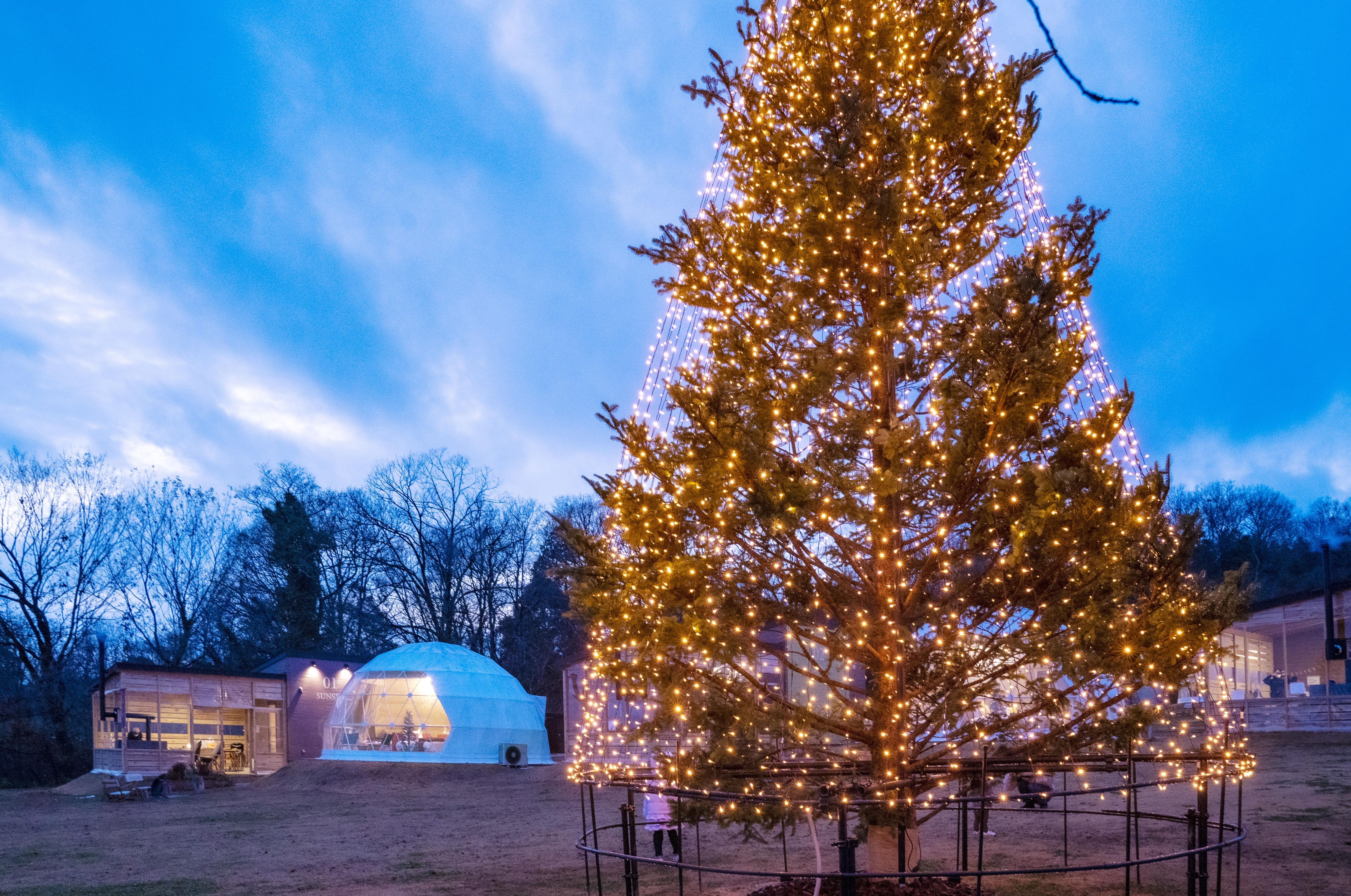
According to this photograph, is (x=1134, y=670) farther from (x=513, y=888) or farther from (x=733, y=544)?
(x=513, y=888)

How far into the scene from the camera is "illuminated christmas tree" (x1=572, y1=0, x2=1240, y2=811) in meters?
7.80

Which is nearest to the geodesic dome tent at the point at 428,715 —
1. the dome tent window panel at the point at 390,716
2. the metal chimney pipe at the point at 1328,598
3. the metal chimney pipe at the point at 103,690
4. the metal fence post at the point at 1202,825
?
the dome tent window panel at the point at 390,716

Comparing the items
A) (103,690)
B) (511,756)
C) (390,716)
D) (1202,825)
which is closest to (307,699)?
(390,716)

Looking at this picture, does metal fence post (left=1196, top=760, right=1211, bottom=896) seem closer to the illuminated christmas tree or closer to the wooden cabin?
the illuminated christmas tree

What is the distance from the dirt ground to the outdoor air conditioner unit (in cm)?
814

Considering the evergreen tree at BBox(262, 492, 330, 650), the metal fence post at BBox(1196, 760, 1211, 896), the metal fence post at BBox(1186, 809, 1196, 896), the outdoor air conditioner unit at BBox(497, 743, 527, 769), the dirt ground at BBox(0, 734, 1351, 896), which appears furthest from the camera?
the evergreen tree at BBox(262, 492, 330, 650)

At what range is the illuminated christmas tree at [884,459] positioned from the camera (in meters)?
7.80

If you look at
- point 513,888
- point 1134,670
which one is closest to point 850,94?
point 1134,670

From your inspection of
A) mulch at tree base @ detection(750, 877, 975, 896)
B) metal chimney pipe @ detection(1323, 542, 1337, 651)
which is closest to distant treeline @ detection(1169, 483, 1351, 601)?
metal chimney pipe @ detection(1323, 542, 1337, 651)

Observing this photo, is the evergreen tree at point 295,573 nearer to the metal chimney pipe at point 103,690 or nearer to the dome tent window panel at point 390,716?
the metal chimney pipe at point 103,690

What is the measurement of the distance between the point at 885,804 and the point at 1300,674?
1377 inches

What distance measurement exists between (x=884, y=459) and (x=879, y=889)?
3487 mm

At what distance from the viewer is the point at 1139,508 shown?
7.71 metres

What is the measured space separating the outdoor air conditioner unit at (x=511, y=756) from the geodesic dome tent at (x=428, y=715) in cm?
21
